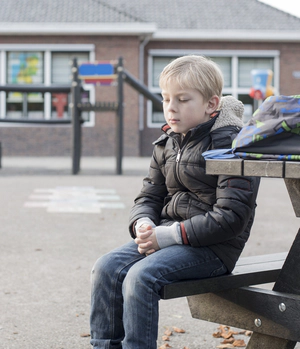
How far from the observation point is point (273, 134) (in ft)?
7.68

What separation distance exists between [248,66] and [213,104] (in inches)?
827

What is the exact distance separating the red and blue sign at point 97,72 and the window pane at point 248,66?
10.7 metres

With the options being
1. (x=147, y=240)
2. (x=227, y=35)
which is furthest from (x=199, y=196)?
(x=227, y=35)

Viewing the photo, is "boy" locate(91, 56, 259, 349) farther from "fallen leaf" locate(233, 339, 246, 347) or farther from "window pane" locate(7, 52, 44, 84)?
"window pane" locate(7, 52, 44, 84)

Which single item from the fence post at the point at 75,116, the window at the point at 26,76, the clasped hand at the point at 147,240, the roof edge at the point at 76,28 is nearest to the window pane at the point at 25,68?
the window at the point at 26,76

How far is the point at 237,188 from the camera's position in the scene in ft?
8.34

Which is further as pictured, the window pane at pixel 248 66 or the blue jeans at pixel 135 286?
the window pane at pixel 248 66

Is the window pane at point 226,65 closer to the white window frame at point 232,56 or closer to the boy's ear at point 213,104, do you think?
the white window frame at point 232,56

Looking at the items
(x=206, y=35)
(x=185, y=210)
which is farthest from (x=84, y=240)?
(x=206, y=35)

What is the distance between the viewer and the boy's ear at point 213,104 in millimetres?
2775

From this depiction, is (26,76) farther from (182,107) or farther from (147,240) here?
(147,240)

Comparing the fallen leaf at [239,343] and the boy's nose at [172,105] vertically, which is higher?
the boy's nose at [172,105]

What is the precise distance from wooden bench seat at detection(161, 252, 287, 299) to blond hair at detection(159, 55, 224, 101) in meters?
0.73

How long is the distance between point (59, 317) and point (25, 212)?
4245mm
